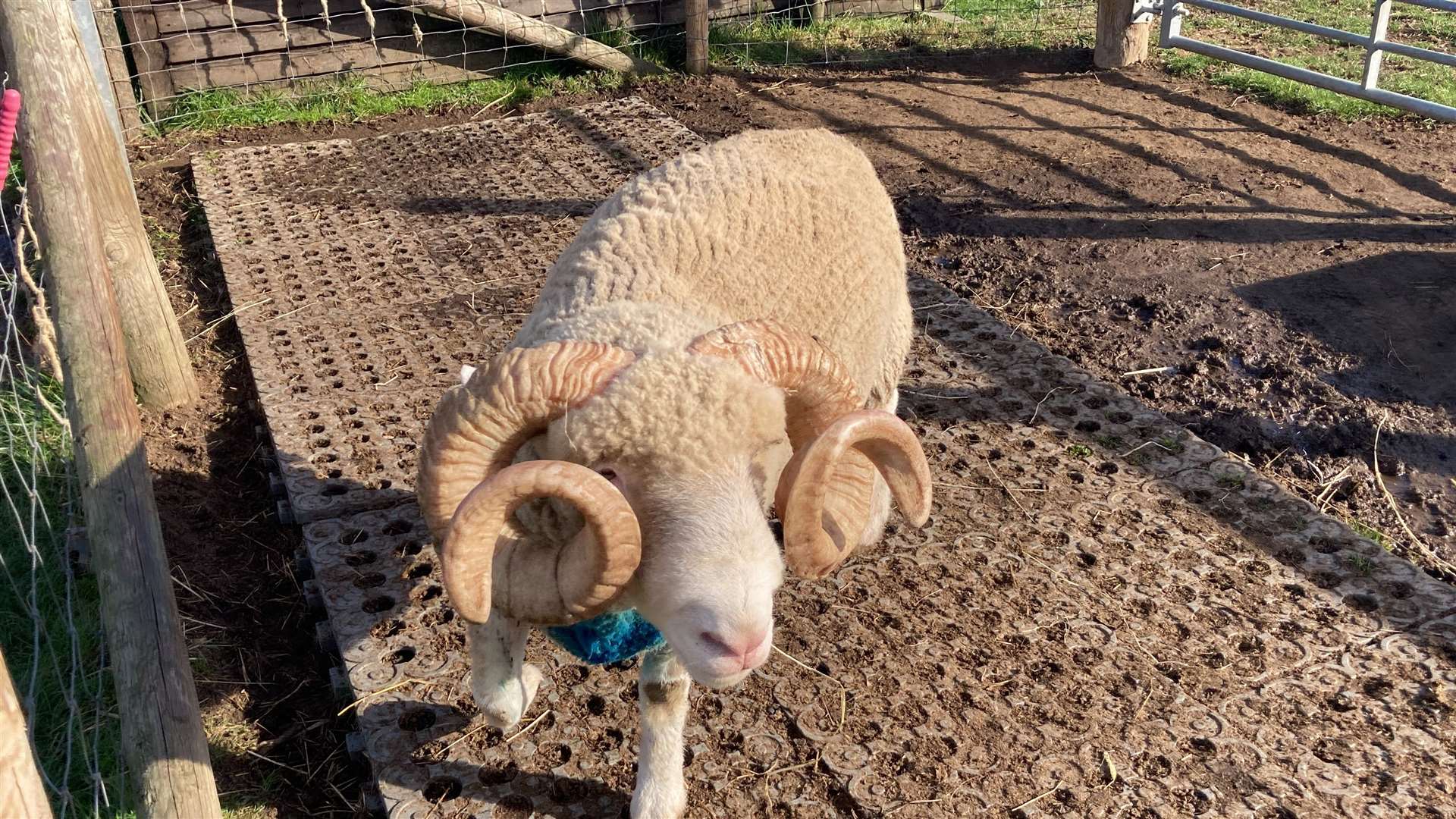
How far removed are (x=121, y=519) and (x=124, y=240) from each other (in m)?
2.29

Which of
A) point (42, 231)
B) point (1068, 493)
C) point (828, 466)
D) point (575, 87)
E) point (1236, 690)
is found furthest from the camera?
point (575, 87)

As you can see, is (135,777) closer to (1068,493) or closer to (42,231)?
(42,231)

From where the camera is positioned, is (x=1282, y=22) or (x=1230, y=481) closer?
(x=1230, y=481)

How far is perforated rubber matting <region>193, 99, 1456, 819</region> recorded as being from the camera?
2855mm

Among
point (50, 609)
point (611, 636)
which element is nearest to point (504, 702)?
point (611, 636)

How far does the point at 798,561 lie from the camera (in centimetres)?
242

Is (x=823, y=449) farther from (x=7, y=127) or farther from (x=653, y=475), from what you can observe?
(x=7, y=127)

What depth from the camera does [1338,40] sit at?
26.0 feet

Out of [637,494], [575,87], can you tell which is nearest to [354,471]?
[637,494]

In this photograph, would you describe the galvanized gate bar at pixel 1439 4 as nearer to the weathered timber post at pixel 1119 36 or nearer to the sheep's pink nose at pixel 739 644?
the weathered timber post at pixel 1119 36

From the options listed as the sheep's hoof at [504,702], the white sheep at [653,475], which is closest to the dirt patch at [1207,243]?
the white sheep at [653,475]

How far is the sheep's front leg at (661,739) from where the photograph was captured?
2.70 m

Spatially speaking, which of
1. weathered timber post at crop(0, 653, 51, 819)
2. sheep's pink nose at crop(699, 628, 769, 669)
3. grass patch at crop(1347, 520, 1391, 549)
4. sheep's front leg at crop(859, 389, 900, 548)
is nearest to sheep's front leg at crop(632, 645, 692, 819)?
sheep's pink nose at crop(699, 628, 769, 669)

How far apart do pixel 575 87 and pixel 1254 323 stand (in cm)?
521
